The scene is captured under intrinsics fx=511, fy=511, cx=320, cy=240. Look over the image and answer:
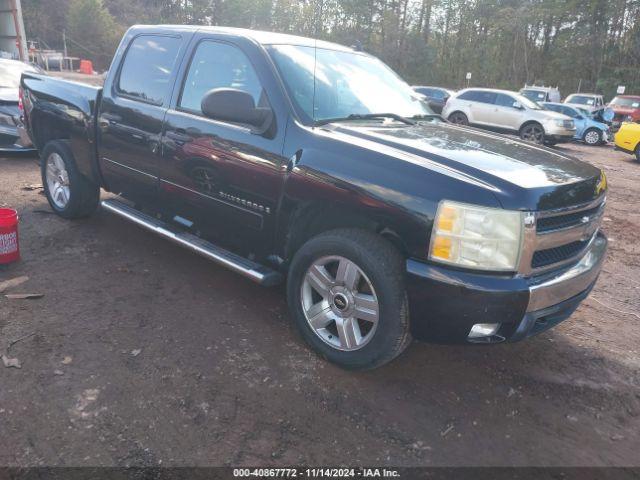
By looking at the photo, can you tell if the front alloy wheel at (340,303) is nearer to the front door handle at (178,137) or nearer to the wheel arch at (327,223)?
the wheel arch at (327,223)

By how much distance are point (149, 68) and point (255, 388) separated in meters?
2.84

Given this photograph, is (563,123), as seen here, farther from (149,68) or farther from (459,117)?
(149,68)

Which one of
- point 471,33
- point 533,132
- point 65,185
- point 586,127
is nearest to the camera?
point 65,185

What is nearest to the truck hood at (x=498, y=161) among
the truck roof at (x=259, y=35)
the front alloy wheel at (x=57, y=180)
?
the truck roof at (x=259, y=35)

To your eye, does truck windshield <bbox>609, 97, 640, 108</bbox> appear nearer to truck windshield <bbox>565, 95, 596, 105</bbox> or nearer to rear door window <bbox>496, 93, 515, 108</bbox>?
truck windshield <bbox>565, 95, 596, 105</bbox>

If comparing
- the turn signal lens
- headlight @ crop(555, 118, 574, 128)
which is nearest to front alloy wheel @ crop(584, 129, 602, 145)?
headlight @ crop(555, 118, 574, 128)

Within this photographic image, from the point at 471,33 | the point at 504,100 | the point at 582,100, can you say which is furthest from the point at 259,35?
the point at 471,33

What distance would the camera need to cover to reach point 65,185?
524 cm

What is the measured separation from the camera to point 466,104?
1789cm

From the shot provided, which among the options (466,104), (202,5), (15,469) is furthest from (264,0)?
(15,469)

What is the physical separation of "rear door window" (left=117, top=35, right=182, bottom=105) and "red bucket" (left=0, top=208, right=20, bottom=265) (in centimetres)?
139

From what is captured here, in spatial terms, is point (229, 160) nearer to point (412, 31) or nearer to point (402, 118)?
point (402, 118)

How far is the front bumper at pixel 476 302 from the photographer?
2.53m

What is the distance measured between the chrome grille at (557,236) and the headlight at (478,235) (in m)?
0.07
